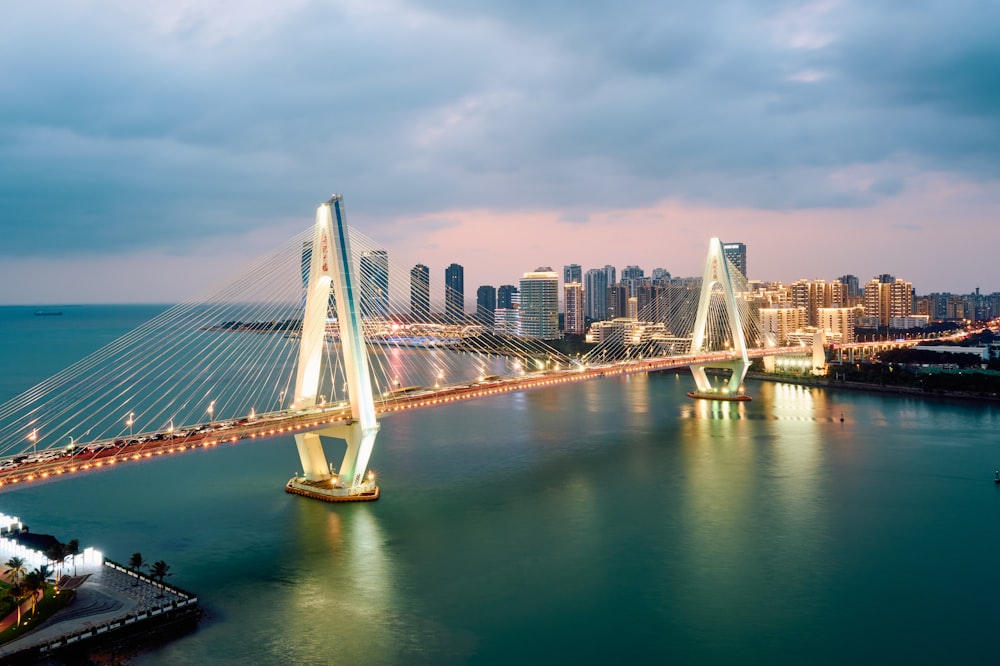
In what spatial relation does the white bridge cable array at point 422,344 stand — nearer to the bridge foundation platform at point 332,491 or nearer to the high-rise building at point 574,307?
the bridge foundation platform at point 332,491

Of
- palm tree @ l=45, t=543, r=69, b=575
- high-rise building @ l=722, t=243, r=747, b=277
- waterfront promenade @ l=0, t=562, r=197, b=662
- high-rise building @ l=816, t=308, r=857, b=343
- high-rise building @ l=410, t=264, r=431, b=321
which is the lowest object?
waterfront promenade @ l=0, t=562, r=197, b=662

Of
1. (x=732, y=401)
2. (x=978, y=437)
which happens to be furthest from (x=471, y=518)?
(x=732, y=401)

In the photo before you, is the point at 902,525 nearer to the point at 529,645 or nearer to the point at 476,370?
the point at 529,645

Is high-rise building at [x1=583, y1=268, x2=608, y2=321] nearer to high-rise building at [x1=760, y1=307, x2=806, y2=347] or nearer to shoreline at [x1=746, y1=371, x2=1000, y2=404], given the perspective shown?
high-rise building at [x1=760, y1=307, x2=806, y2=347]

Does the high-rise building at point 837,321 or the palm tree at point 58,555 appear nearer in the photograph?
the palm tree at point 58,555

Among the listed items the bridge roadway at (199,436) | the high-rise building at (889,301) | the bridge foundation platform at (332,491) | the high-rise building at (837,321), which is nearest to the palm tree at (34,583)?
the bridge roadway at (199,436)

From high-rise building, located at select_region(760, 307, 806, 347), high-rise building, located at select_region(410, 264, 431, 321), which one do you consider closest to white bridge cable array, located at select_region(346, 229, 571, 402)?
high-rise building, located at select_region(410, 264, 431, 321)
